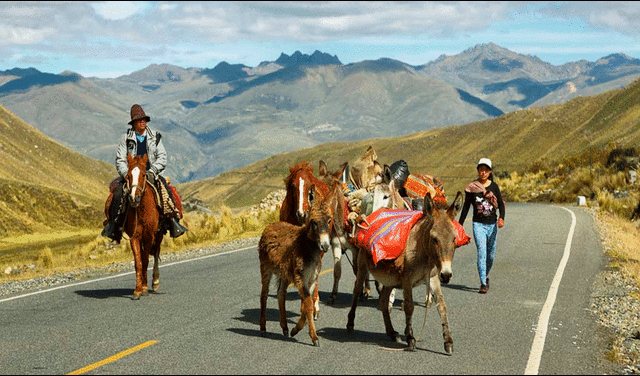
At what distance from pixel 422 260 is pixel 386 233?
652mm

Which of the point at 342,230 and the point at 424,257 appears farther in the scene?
the point at 342,230

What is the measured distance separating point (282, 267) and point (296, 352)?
991mm

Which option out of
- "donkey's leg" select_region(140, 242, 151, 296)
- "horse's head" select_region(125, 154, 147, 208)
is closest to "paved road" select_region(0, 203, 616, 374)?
"donkey's leg" select_region(140, 242, 151, 296)

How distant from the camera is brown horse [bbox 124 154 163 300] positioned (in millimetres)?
12938

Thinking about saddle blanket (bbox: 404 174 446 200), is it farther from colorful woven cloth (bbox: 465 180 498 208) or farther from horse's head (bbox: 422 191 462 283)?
horse's head (bbox: 422 191 462 283)

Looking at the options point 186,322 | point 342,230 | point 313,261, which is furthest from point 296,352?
point 186,322

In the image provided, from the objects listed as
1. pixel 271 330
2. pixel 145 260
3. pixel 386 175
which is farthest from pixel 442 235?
pixel 145 260

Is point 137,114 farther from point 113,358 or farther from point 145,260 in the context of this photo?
point 113,358

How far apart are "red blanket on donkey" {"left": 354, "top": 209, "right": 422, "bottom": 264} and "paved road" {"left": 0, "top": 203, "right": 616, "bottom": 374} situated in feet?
3.52

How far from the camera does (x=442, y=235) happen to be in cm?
823

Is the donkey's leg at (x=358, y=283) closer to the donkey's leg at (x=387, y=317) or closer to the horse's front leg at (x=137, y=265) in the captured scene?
the donkey's leg at (x=387, y=317)

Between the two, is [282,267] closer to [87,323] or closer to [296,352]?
[296,352]

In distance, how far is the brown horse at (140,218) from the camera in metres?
12.9

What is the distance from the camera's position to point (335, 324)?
34.5 feet
